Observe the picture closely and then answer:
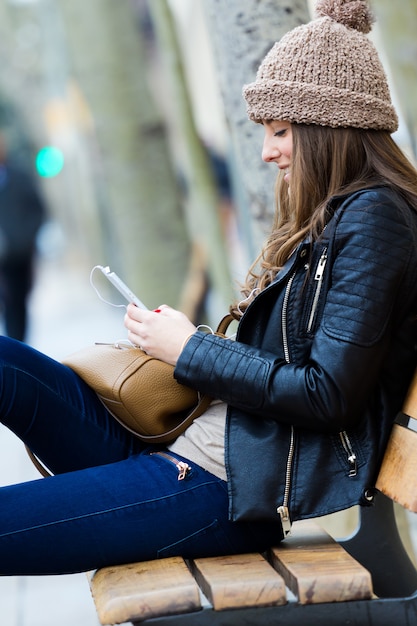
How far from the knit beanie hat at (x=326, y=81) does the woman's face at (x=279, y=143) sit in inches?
1.6

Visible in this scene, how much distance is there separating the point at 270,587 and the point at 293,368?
0.51 metres

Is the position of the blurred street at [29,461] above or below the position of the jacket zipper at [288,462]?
below

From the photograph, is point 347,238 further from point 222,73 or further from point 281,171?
point 222,73

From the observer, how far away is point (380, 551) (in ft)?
10.2

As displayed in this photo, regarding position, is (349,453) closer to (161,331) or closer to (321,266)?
(321,266)

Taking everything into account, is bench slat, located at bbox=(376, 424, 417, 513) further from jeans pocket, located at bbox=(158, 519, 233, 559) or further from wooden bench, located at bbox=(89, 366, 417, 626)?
jeans pocket, located at bbox=(158, 519, 233, 559)

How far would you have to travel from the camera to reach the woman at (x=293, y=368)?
2557 millimetres

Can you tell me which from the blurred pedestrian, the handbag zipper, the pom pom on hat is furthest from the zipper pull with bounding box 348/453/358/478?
the blurred pedestrian

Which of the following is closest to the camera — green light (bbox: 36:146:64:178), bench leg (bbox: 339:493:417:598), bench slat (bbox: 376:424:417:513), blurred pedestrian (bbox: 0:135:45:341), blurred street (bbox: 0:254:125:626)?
bench slat (bbox: 376:424:417:513)

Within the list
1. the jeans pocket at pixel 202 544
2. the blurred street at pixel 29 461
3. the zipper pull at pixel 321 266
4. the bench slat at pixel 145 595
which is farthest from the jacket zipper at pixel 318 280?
the blurred street at pixel 29 461

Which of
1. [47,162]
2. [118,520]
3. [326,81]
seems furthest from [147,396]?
[47,162]

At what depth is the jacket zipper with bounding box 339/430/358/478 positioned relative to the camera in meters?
2.61

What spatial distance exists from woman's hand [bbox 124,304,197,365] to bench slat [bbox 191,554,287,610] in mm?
562

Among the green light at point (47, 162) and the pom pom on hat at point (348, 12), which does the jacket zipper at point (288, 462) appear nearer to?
the pom pom on hat at point (348, 12)
